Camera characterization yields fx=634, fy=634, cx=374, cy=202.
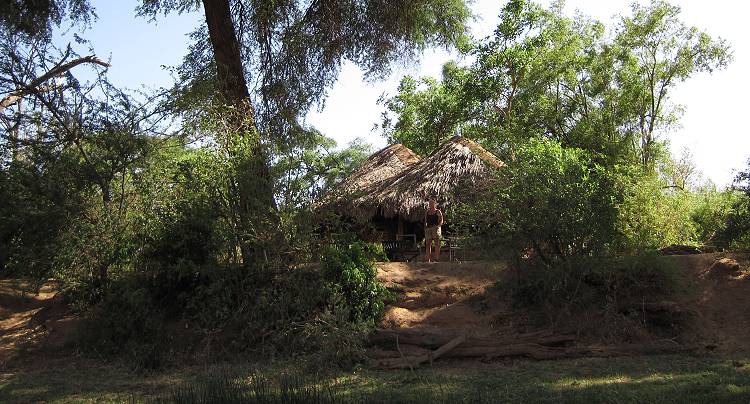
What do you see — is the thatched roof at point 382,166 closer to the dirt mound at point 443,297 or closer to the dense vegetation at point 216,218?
the dense vegetation at point 216,218

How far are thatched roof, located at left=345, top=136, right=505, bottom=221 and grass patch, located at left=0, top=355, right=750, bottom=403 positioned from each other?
7.35m

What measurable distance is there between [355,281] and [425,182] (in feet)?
21.8

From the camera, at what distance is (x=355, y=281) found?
31.2 ft

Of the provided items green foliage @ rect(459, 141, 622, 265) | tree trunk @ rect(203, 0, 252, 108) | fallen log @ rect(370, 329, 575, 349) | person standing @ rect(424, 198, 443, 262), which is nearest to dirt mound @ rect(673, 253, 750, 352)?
green foliage @ rect(459, 141, 622, 265)

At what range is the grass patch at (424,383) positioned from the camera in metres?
5.84

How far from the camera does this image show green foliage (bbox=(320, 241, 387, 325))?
9461mm

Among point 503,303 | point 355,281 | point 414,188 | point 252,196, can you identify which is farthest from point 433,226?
point 252,196

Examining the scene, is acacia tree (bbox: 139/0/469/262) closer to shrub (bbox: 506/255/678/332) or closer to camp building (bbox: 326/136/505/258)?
camp building (bbox: 326/136/505/258)

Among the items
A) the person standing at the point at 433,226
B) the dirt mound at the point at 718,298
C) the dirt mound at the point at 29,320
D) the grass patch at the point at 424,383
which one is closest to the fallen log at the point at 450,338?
the grass patch at the point at 424,383

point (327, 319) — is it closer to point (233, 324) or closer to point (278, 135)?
point (233, 324)

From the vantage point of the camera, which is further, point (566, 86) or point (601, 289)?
point (566, 86)

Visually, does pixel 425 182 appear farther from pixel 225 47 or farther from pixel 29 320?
pixel 29 320

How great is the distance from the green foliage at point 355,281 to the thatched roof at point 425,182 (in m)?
5.18

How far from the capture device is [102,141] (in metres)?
10.7
